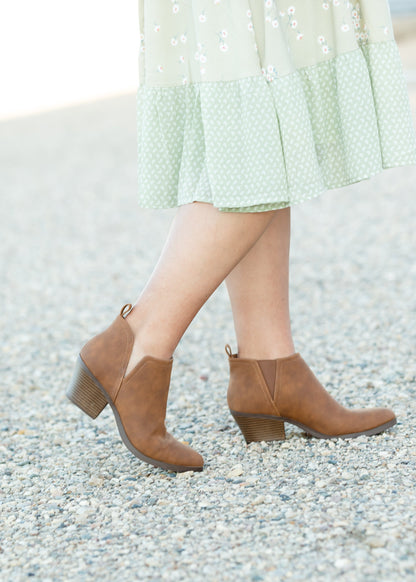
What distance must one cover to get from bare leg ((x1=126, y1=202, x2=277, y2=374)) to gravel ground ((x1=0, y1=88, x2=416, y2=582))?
298 mm

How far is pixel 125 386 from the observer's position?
1.48m

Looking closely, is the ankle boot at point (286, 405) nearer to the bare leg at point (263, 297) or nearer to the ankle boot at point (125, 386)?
the bare leg at point (263, 297)

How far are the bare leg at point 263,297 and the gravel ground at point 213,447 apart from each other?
22cm

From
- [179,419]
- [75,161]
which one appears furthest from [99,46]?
[179,419]

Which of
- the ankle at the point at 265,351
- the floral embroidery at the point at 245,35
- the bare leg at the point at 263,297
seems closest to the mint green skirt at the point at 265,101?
the floral embroidery at the point at 245,35

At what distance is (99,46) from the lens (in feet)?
47.3

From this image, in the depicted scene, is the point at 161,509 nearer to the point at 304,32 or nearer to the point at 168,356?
the point at 168,356

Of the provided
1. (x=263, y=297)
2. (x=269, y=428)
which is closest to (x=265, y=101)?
(x=263, y=297)

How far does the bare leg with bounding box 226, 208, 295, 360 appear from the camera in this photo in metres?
1.63

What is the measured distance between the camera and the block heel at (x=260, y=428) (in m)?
1.67

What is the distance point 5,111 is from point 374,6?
9153 mm

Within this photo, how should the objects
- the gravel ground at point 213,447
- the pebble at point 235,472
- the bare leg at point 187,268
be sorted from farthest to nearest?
the pebble at point 235,472 → the bare leg at point 187,268 → the gravel ground at point 213,447

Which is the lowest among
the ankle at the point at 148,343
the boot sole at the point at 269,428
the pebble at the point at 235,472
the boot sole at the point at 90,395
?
the pebble at the point at 235,472

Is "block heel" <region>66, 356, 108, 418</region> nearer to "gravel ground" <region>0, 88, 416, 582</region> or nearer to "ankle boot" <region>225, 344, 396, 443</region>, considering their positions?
"gravel ground" <region>0, 88, 416, 582</region>
